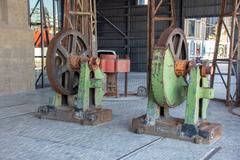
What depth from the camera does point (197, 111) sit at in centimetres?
479

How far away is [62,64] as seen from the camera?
5977 mm

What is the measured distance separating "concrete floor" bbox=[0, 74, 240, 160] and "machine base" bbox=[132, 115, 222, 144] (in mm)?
97

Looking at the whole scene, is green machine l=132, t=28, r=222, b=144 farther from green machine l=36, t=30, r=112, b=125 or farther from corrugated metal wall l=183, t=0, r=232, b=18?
corrugated metal wall l=183, t=0, r=232, b=18

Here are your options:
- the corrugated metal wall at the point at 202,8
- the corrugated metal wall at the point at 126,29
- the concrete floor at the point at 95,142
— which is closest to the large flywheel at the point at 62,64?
the concrete floor at the point at 95,142

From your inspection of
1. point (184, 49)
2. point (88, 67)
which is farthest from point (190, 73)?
point (88, 67)

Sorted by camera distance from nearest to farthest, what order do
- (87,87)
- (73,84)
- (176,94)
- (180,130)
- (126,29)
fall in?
1. (180,130)
2. (176,94)
3. (87,87)
4. (73,84)
5. (126,29)

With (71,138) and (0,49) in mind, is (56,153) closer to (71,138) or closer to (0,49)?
(71,138)

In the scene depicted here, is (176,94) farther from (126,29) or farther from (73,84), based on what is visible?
(126,29)

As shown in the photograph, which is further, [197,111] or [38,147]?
[197,111]

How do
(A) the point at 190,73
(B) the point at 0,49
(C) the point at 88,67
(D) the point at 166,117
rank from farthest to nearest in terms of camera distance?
(B) the point at 0,49 < (C) the point at 88,67 < (D) the point at 166,117 < (A) the point at 190,73

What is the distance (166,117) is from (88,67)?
1.56 m

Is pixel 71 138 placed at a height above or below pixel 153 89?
below

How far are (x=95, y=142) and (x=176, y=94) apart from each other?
134 cm

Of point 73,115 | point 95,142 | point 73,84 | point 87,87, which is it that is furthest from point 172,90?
point 73,84
